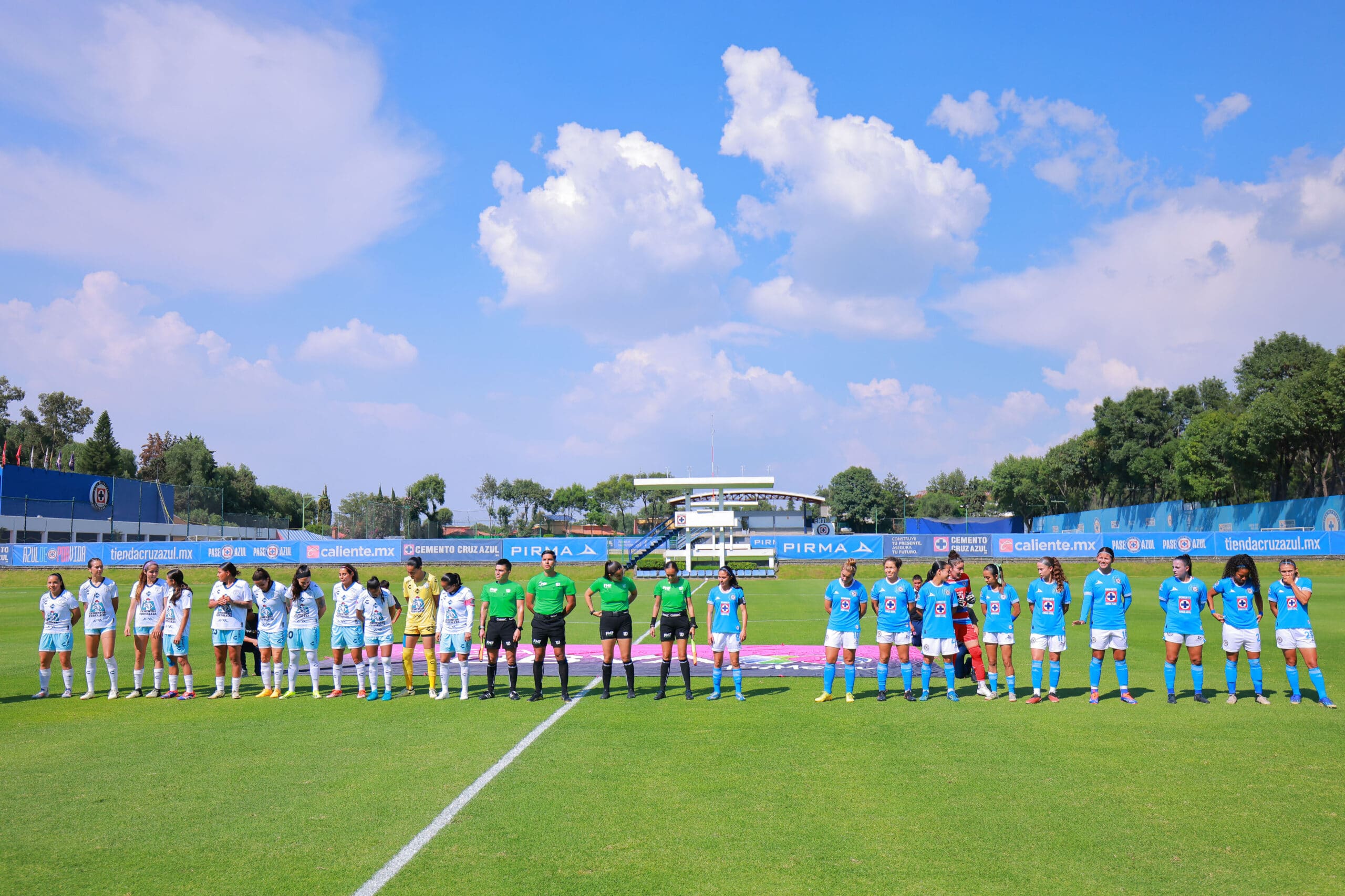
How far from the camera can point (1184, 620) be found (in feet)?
39.2

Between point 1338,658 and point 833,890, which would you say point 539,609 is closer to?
point 833,890

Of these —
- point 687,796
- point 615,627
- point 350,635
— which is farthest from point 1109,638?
point 350,635

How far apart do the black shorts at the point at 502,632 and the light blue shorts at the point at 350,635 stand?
6.32ft

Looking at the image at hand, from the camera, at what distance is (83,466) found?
8981cm

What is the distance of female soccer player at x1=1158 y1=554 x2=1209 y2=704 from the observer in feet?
39.0

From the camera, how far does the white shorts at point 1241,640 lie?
38.7 feet

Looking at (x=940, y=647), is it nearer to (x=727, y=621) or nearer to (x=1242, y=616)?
(x=727, y=621)

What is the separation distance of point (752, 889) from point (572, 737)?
483cm

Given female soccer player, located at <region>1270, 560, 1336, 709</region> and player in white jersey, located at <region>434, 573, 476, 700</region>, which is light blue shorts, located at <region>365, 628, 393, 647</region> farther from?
female soccer player, located at <region>1270, 560, 1336, 709</region>

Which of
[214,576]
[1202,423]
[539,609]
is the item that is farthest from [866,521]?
[539,609]

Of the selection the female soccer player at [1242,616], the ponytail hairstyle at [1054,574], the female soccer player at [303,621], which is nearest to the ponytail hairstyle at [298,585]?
the female soccer player at [303,621]

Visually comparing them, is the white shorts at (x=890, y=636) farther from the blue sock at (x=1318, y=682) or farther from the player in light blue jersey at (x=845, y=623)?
the blue sock at (x=1318, y=682)

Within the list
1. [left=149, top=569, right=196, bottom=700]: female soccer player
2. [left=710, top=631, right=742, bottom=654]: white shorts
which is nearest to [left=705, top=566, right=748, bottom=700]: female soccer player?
[left=710, top=631, right=742, bottom=654]: white shorts

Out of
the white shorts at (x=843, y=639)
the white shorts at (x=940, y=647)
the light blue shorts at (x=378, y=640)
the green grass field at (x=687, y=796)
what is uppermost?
the light blue shorts at (x=378, y=640)
